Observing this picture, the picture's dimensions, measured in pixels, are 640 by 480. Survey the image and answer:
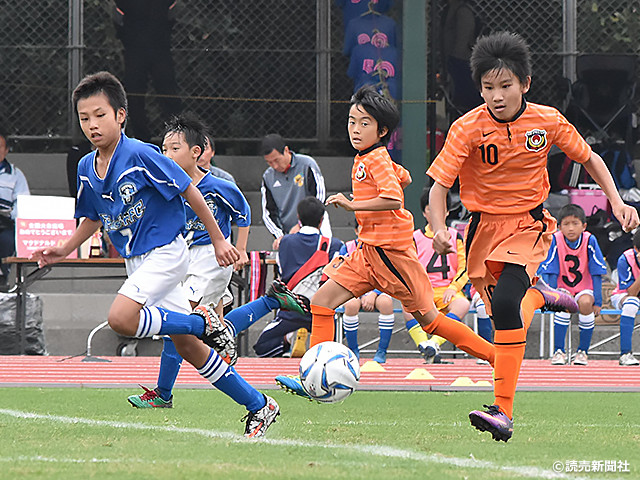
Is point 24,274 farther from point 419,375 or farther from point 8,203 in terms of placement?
point 419,375

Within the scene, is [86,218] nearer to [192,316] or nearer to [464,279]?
[192,316]

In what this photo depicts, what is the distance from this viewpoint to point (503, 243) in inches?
214

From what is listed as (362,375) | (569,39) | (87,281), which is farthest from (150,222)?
(569,39)

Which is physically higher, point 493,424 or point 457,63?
point 457,63

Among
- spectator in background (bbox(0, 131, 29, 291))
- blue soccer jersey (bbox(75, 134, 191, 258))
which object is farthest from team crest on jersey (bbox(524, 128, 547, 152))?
spectator in background (bbox(0, 131, 29, 291))

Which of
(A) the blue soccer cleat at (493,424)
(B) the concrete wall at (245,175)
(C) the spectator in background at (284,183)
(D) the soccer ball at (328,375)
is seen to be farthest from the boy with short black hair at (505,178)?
(B) the concrete wall at (245,175)

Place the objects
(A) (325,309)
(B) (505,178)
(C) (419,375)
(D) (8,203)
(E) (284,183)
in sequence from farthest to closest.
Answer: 1. (D) (8,203)
2. (E) (284,183)
3. (C) (419,375)
4. (A) (325,309)
5. (B) (505,178)

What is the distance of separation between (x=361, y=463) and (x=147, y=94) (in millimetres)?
10958

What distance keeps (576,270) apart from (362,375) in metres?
Result: 2.66

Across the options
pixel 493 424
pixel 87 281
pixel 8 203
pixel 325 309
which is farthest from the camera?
pixel 87 281

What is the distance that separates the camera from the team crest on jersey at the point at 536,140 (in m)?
5.41

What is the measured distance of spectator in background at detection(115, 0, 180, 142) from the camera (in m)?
14.3

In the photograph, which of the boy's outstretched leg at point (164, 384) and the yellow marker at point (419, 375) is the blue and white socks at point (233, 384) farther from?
the yellow marker at point (419, 375)

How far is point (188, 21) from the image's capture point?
571 inches
